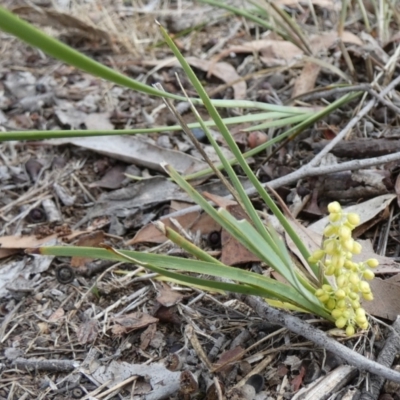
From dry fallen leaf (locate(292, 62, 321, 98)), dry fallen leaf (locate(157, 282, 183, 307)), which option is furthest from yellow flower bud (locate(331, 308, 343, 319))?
dry fallen leaf (locate(292, 62, 321, 98))

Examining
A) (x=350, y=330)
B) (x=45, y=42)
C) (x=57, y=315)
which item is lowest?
(x=57, y=315)

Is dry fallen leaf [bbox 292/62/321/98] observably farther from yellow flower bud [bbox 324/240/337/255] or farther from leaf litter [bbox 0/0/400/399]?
yellow flower bud [bbox 324/240/337/255]

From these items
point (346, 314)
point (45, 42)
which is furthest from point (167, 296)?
point (45, 42)

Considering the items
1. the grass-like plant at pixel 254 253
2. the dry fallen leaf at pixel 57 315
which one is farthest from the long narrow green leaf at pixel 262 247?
the dry fallen leaf at pixel 57 315

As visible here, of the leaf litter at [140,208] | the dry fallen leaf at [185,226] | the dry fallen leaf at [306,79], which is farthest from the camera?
the dry fallen leaf at [306,79]

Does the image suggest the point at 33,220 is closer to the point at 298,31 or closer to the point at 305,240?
the point at 305,240

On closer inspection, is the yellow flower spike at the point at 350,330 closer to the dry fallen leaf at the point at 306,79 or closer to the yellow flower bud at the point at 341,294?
the yellow flower bud at the point at 341,294

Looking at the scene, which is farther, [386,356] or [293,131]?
[293,131]

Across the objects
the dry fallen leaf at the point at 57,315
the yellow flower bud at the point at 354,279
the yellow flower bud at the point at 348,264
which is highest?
the yellow flower bud at the point at 348,264

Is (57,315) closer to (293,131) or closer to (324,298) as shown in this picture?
(324,298)
